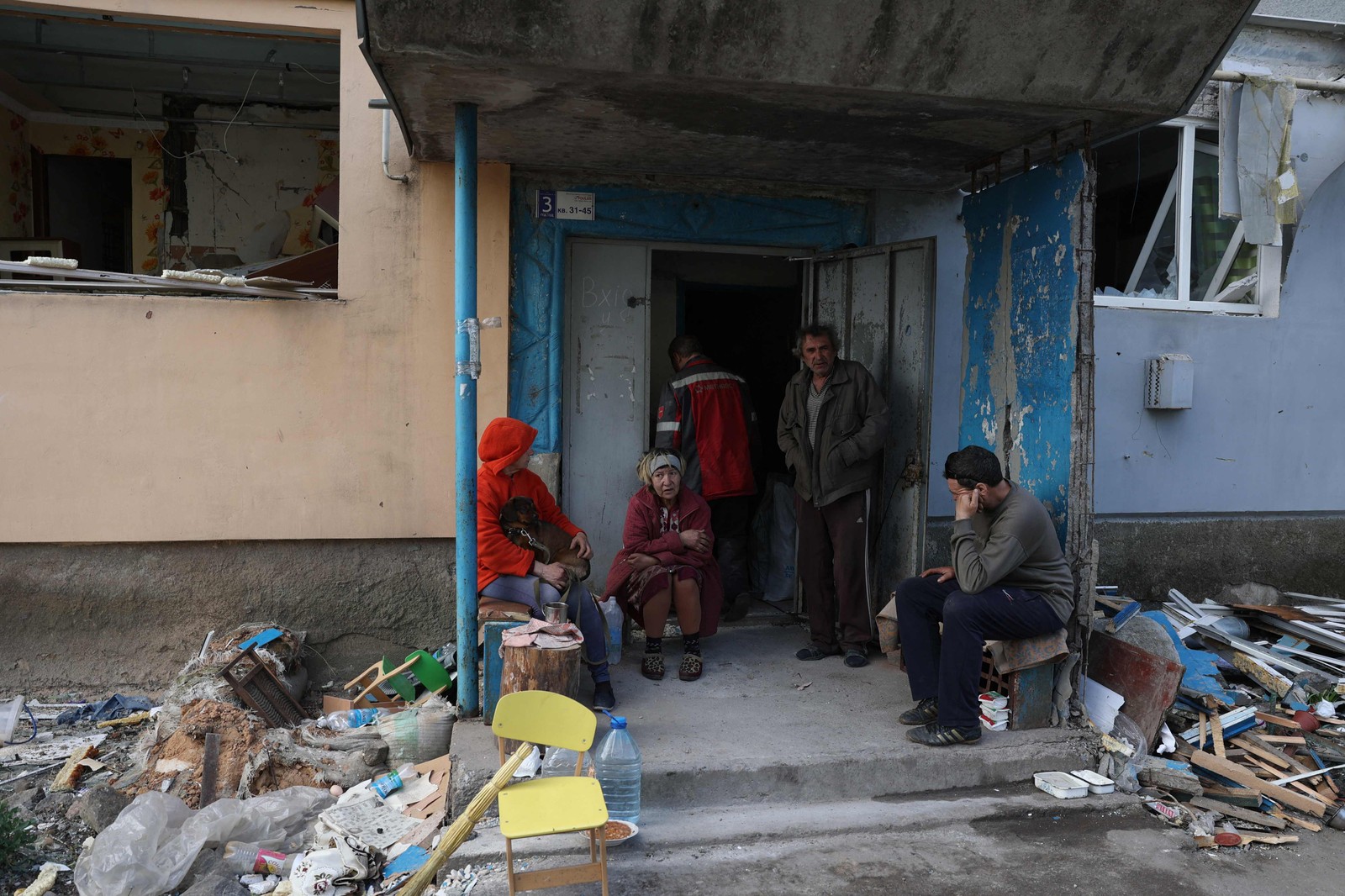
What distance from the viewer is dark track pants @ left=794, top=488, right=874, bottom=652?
568 cm

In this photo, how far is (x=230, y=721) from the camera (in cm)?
460

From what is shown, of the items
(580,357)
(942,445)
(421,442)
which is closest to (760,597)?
(942,445)

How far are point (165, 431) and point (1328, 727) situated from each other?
6950 mm

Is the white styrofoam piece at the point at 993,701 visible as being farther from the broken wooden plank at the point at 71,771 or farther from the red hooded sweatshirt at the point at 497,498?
the broken wooden plank at the point at 71,771

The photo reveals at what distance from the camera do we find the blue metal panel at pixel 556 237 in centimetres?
589

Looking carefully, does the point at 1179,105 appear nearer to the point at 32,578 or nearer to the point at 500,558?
the point at 500,558

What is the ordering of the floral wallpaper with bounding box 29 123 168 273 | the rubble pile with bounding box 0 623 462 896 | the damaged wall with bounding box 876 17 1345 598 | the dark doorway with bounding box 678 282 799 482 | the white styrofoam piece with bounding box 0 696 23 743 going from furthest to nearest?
the dark doorway with bounding box 678 282 799 482 < the floral wallpaper with bounding box 29 123 168 273 < the damaged wall with bounding box 876 17 1345 598 < the white styrofoam piece with bounding box 0 696 23 743 < the rubble pile with bounding box 0 623 462 896

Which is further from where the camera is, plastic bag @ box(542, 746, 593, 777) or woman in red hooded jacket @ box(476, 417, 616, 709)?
woman in red hooded jacket @ box(476, 417, 616, 709)

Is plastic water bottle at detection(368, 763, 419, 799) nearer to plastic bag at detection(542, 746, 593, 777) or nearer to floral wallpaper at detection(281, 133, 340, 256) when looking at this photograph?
plastic bag at detection(542, 746, 593, 777)

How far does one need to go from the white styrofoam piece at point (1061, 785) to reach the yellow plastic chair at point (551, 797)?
2.15 metres

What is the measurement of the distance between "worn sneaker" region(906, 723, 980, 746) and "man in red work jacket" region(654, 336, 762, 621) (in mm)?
2157

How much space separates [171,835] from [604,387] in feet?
11.4

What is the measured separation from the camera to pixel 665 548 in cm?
539

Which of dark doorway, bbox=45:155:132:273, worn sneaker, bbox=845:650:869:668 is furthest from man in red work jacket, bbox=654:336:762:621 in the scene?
dark doorway, bbox=45:155:132:273
